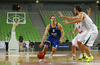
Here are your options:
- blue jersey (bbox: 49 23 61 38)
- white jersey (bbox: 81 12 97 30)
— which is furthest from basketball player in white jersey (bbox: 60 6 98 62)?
blue jersey (bbox: 49 23 61 38)

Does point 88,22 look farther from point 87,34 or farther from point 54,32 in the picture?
point 54,32

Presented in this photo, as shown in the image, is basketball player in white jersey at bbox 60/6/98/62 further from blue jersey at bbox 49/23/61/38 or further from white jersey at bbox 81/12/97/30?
blue jersey at bbox 49/23/61/38

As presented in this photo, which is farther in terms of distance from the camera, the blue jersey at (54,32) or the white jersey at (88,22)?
the blue jersey at (54,32)

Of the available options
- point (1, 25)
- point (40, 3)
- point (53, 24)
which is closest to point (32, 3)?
point (40, 3)

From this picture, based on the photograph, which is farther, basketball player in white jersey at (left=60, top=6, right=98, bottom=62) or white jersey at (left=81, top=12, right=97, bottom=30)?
white jersey at (left=81, top=12, right=97, bottom=30)

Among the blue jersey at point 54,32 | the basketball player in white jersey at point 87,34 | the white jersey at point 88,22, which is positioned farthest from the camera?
the blue jersey at point 54,32

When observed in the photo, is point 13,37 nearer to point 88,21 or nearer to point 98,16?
point 88,21

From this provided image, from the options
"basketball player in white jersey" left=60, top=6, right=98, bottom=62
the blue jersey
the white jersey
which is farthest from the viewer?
the blue jersey

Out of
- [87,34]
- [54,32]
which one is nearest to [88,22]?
[87,34]

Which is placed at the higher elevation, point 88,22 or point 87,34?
point 88,22

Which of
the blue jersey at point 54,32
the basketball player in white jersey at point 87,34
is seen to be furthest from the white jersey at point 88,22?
the blue jersey at point 54,32

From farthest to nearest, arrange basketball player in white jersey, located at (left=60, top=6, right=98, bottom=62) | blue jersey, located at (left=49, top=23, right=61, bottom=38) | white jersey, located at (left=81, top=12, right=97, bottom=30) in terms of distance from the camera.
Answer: blue jersey, located at (left=49, top=23, right=61, bottom=38), white jersey, located at (left=81, top=12, right=97, bottom=30), basketball player in white jersey, located at (left=60, top=6, right=98, bottom=62)

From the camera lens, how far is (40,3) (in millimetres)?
34938

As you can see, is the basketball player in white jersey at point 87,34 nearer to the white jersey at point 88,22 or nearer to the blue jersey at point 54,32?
the white jersey at point 88,22
